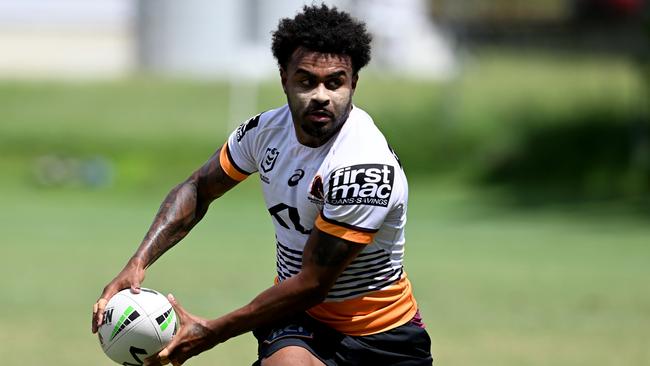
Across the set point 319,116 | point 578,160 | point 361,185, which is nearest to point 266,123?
point 319,116

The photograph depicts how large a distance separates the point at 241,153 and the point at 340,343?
1.17 m

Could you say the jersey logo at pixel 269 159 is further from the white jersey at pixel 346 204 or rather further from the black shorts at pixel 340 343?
the black shorts at pixel 340 343

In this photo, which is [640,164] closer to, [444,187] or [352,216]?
[444,187]

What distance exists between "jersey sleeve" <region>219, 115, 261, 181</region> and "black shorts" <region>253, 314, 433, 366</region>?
2.95ft

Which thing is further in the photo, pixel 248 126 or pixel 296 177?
pixel 248 126

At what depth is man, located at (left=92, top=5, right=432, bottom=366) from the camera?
6.09 meters

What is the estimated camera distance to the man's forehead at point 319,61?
6.05 metres

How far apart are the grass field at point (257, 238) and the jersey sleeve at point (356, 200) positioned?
422 centimetres

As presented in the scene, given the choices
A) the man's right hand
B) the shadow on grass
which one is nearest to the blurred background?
the shadow on grass

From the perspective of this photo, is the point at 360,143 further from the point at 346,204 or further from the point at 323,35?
the point at 323,35

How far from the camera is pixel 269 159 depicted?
6.53 meters

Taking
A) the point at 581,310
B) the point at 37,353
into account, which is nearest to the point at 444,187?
the point at 581,310

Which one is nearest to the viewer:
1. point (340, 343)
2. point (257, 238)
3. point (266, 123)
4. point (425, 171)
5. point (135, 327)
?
point (135, 327)

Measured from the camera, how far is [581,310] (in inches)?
503
